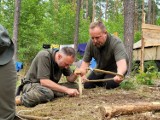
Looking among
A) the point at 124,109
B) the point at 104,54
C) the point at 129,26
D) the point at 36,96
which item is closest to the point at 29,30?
the point at 129,26

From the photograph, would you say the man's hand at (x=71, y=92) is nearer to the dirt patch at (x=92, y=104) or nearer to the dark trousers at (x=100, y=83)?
the dirt patch at (x=92, y=104)

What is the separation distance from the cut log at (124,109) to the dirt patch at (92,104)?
0.05 meters

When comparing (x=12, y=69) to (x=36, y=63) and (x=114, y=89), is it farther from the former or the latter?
(x=114, y=89)

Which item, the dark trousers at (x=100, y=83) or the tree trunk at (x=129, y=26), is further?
the tree trunk at (x=129, y=26)

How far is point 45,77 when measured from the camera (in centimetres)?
504

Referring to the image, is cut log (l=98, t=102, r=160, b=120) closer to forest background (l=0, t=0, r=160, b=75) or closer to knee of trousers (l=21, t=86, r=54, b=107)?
knee of trousers (l=21, t=86, r=54, b=107)

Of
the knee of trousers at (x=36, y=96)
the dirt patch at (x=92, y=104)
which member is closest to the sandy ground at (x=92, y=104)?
the dirt patch at (x=92, y=104)

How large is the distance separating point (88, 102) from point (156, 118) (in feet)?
4.23

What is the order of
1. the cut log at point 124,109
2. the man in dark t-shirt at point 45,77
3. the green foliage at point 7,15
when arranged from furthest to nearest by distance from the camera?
1. the green foliage at point 7,15
2. the man in dark t-shirt at point 45,77
3. the cut log at point 124,109

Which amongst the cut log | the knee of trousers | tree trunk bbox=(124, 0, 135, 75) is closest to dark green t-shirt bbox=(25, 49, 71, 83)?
the knee of trousers

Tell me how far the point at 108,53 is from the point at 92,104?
157 cm

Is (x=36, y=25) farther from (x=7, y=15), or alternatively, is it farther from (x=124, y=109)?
(x=124, y=109)

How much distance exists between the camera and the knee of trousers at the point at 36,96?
4973 mm

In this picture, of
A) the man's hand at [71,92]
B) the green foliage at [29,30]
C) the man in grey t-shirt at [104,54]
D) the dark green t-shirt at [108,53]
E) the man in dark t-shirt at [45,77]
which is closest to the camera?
the man in dark t-shirt at [45,77]
